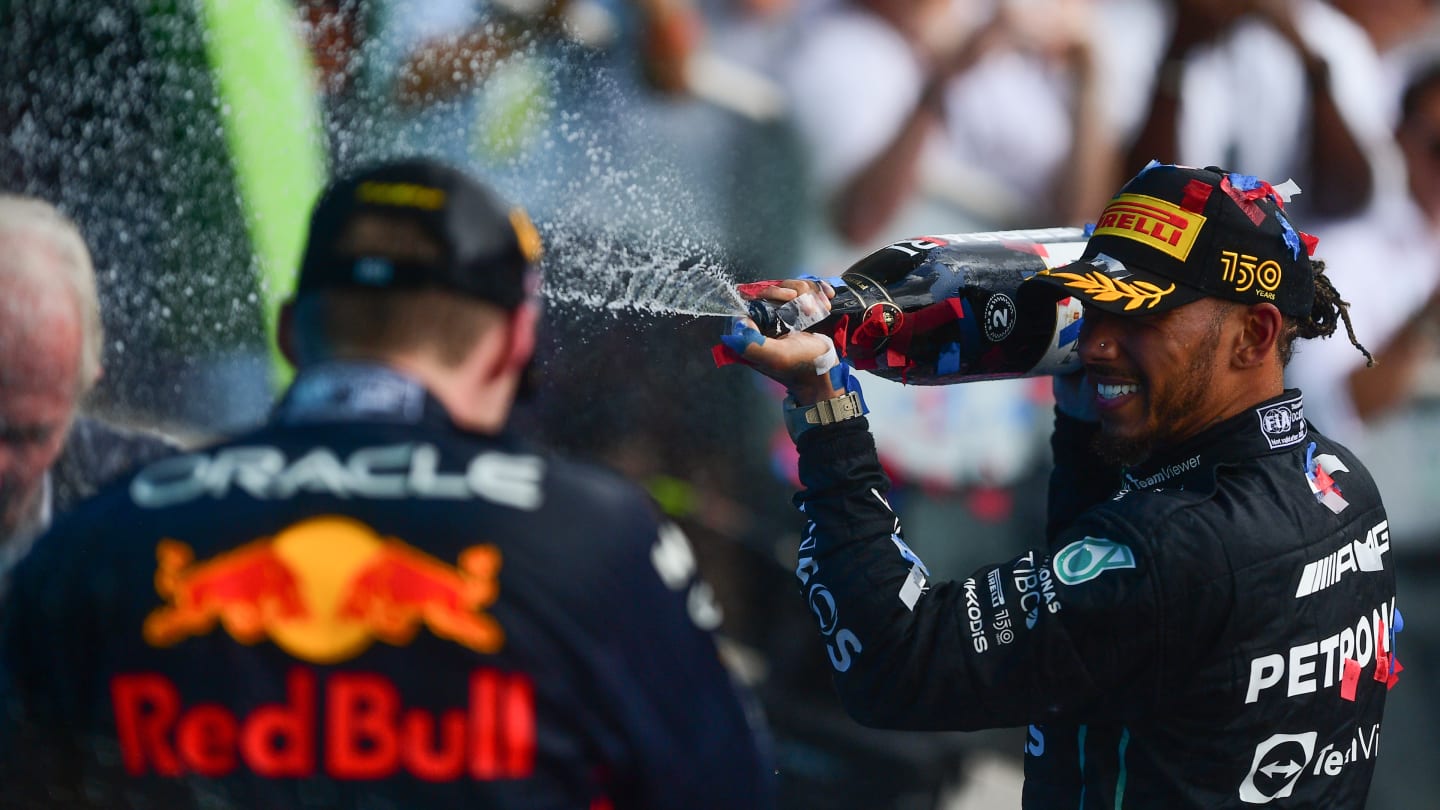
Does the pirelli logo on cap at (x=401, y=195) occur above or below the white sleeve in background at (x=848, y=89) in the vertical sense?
below

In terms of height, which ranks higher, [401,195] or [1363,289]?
[401,195]

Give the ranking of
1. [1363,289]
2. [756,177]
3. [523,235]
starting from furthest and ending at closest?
[1363,289]
[756,177]
[523,235]

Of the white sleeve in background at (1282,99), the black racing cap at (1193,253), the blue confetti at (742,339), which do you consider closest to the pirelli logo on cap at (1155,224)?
the black racing cap at (1193,253)

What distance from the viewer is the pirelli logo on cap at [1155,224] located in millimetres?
1958

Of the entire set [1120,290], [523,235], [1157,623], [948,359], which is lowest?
[1157,623]

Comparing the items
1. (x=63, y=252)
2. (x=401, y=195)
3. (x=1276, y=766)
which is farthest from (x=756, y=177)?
(x=401, y=195)

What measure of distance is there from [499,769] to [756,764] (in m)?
0.28

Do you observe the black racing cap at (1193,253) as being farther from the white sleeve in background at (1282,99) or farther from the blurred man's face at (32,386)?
the white sleeve in background at (1282,99)

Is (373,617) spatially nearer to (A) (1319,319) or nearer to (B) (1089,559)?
(B) (1089,559)

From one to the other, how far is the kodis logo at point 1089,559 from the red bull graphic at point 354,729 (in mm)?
823

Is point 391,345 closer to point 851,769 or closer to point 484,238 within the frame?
point 484,238

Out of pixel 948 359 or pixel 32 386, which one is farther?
pixel 32 386

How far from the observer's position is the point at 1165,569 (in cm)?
180

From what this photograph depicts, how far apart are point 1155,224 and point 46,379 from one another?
2.16 metres
